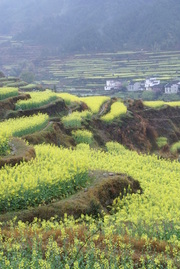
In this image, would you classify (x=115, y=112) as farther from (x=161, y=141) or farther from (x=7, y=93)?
(x=7, y=93)

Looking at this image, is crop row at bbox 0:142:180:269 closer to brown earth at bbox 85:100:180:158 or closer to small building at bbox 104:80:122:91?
brown earth at bbox 85:100:180:158

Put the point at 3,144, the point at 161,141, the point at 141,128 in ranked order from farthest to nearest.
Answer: the point at 161,141 < the point at 141,128 < the point at 3,144

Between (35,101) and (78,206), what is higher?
(35,101)

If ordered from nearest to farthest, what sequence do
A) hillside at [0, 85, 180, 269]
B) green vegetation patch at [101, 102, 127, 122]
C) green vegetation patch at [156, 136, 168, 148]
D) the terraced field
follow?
1. hillside at [0, 85, 180, 269]
2. green vegetation patch at [101, 102, 127, 122]
3. green vegetation patch at [156, 136, 168, 148]
4. the terraced field

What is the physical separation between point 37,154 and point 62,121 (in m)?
9.34

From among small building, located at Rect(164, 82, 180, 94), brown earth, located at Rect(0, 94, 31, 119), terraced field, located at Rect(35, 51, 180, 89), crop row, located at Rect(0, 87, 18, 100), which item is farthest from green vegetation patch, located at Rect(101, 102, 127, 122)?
terraced field, located at Rect(35, 51, 180, 89)

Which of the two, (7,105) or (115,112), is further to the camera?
(115,112)

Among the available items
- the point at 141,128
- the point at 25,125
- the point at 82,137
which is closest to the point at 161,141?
the point at 141,128

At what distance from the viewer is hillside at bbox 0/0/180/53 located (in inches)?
4028

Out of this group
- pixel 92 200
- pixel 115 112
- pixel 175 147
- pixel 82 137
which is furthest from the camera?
pixel 175 147

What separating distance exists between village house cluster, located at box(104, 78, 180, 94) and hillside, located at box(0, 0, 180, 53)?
29.9 m

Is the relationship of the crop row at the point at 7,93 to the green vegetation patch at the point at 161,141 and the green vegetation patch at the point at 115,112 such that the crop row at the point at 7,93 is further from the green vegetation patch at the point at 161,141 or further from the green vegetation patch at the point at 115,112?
the green vegetation patch at the point at 161,141

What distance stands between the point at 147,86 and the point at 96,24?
212ft

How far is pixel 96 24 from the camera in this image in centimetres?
12375
